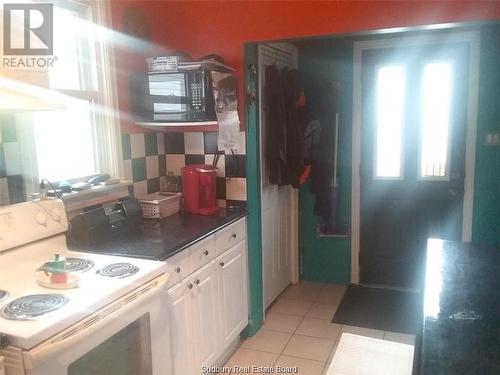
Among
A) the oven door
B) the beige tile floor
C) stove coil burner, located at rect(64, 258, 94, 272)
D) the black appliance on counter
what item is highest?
the black appliance on counter

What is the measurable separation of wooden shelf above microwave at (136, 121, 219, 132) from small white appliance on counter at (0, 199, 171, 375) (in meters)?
0.85

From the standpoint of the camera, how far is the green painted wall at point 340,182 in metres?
3.41

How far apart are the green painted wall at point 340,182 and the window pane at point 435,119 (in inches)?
22.1

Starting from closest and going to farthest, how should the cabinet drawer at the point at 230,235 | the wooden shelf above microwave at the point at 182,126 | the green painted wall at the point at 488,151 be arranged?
the cabinet drawer at the point at 230,235
the wooden shelf above microwave at the point at 182,126
the green painted wall at the point at 488,151

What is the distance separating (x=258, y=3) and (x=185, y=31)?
0.53m

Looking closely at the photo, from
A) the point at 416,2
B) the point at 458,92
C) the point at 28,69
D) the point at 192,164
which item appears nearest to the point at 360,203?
the point at 458,92

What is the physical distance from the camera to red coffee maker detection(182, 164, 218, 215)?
2588 millimetres

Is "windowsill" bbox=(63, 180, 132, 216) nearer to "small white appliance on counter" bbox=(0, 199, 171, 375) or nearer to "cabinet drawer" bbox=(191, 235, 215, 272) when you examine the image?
"small white appliance on counter" bbox=(0, 199, 171, 375)

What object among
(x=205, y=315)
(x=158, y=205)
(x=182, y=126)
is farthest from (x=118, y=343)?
(x=182, y=126)

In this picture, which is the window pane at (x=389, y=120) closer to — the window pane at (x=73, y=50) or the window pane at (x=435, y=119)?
the window pane at (x=435, y=119)

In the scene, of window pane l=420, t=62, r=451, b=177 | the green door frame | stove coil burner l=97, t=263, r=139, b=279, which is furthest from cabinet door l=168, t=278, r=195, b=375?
window pane l=420, t=62, r=451, b=177

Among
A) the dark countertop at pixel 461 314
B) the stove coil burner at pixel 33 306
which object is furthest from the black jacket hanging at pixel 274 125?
the stove coil burner at pixel 33 306

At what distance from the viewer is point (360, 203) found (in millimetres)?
3518

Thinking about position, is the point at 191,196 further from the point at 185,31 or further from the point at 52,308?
the point at 52,308
